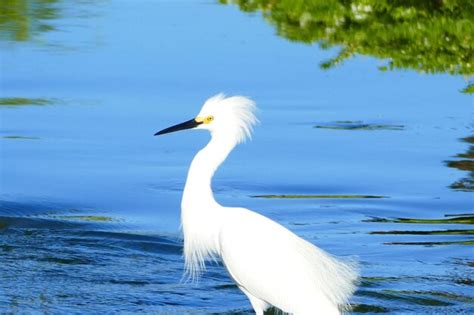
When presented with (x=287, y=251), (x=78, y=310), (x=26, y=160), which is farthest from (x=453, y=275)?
(x=26, y=160)

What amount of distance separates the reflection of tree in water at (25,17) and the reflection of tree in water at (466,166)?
5674 mm

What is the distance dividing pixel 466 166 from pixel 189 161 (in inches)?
82.1

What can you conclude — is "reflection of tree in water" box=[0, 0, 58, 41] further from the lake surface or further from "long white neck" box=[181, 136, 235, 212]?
"long white neck" box=[181, 136, 235, 212]

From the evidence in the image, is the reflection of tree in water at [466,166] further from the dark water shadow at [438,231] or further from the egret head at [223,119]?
the egret head at [223,119]

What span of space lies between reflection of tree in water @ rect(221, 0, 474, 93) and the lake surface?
0.30m

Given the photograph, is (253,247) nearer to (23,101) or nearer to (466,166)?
(466,166)

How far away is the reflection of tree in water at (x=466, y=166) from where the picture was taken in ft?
30.1

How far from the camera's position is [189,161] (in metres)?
9.54

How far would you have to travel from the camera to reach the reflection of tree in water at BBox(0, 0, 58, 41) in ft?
46.3

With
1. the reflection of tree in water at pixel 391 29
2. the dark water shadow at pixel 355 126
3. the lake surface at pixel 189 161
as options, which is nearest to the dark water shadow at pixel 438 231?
the lake surface at pixel 189 161

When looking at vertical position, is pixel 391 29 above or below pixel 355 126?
above

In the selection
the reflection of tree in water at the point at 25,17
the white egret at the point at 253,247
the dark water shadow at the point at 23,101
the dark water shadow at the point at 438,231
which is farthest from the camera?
the reflection of tree in water at the point at 25,17

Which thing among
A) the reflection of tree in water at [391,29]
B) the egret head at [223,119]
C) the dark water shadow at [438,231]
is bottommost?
the dark water shadow at [438,231]

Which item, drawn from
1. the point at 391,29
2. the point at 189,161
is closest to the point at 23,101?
the point at 189,161
